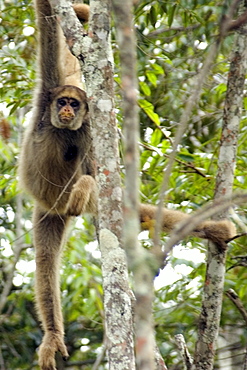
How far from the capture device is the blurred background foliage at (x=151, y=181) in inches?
272

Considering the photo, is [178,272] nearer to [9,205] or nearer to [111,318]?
[9,205]

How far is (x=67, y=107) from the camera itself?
21.0 ft

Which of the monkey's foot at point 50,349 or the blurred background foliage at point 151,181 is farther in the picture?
the blurred background foliage at point 151,181

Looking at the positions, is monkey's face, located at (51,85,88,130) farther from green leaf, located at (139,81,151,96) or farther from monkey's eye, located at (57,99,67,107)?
green leaf, located at (139,81,151,96)

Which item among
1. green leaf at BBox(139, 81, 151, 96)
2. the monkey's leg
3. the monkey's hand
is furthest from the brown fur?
green leaf at BBox(139, 81, 151, 96)

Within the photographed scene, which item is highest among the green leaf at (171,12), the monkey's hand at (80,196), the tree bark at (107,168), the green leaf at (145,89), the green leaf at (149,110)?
the green leaf at (171,12)

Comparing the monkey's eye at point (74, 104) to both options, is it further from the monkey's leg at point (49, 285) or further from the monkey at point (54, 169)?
the monkey's leg at point (49, 285)

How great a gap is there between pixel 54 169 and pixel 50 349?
2.01 metres

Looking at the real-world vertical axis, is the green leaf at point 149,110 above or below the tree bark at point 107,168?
above

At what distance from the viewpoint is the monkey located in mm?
6082

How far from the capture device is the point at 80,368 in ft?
29.4

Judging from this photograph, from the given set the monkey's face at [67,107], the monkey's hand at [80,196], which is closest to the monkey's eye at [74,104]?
the monkey's face at [67,107]

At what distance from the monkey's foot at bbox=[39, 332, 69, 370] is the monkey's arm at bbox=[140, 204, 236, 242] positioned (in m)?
1.48

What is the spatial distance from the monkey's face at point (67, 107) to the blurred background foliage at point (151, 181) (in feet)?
1.49
